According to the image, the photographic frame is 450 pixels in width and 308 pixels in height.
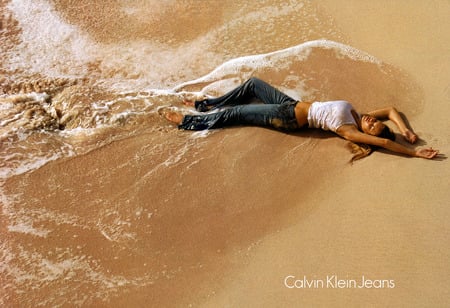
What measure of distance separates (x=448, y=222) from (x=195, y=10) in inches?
152

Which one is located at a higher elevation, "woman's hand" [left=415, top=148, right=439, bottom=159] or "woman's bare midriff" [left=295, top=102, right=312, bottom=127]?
"woman's bare midriff" [left=295, top=102, right=312, bottom=127]

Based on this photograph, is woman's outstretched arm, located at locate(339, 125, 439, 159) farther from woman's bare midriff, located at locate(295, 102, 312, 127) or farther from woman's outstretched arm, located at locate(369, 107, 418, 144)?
woman's bare midriff, located at locate(295, 102, 312, 127)

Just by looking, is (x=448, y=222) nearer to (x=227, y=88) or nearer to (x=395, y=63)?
(x=395, y=63)

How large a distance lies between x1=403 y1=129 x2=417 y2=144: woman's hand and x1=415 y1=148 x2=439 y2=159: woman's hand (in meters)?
0.15

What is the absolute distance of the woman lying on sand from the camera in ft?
11.2

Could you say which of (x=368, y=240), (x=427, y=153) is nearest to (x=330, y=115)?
(x=427, y=153)

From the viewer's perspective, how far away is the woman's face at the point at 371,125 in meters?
3.39

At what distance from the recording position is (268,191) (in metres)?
3.26

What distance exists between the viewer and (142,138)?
3736mm

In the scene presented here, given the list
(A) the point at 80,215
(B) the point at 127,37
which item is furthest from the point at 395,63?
(A) the point at 80,215

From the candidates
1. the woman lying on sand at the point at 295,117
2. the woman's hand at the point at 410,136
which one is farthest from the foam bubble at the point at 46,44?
the woman's hand at the point at 410,136

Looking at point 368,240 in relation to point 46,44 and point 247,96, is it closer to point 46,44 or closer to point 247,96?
point 247,96

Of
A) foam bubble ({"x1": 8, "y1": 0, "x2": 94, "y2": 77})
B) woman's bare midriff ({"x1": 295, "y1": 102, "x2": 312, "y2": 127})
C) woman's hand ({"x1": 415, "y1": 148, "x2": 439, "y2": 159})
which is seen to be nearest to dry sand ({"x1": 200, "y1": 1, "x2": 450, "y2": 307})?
woman's hand ({"x1": 415, "y1": 148, "x2": 439, "y2": 159})

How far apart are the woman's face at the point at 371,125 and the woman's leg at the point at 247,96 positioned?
71cm
